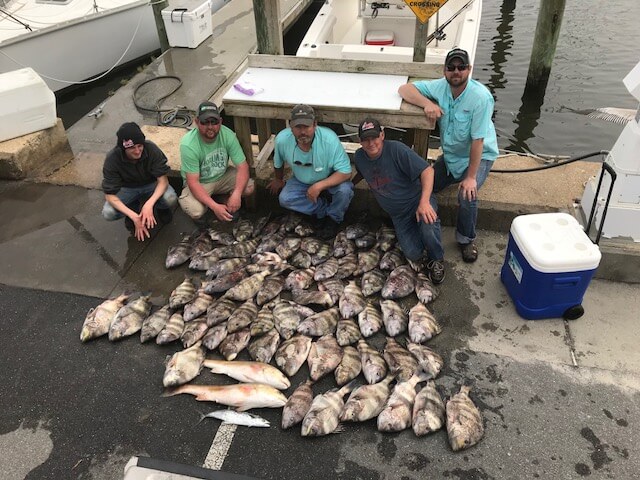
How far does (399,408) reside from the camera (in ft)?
11.0

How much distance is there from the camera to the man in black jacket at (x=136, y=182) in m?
4.60

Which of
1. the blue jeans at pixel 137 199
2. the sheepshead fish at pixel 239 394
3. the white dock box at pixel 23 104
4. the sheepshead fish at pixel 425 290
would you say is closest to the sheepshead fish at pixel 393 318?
the sheepshead fish at pixel 425 290

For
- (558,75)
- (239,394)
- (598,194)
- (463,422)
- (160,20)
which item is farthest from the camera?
(558,75)

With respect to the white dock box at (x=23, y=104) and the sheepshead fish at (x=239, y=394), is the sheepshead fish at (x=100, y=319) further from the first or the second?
the white dock box at (x=23, y=104)

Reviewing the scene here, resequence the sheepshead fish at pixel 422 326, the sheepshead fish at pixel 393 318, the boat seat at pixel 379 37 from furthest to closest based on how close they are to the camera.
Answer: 1. the boat seat at pixel 379 37
2. the sheepshead fish at pixel 393 318
3. the sheepshead fish at pixel 422 326

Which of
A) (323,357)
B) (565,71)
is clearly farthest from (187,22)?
(565,71)

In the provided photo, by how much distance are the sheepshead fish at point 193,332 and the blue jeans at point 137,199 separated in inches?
65.2

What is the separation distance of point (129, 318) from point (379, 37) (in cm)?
756

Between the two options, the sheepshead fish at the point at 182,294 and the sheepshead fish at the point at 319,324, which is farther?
the sheepshead fish at the point at 182,294

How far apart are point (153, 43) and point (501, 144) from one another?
9451 millimetres

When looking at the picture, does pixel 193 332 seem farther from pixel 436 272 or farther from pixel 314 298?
pixel 436 272

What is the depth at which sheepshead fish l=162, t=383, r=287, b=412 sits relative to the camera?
3.44 m

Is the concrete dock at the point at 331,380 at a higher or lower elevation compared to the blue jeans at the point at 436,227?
lower

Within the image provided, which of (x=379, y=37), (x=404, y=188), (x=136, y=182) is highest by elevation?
(x=404, y=188)
